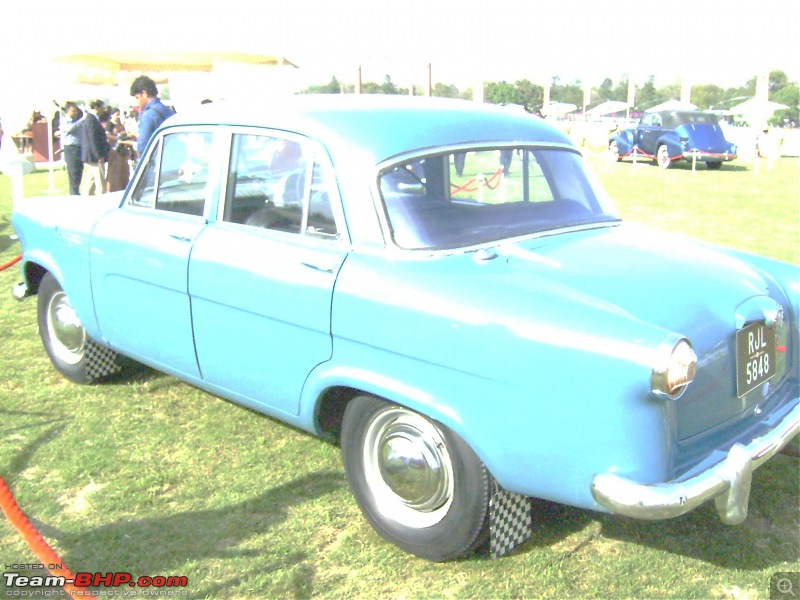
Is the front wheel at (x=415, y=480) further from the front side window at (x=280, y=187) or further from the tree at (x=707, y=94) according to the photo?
the tree at (x=707, y=94)

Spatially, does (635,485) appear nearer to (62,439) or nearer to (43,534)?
(43,534)

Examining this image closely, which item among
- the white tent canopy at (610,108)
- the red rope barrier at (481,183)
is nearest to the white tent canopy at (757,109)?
the white tent canopy at (610,108)

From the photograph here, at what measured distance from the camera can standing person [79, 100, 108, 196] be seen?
440 inches

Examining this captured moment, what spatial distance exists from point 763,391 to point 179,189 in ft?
9.60

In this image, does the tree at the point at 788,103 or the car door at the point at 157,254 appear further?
the tree at the point at 788,103

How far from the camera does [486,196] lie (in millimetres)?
3625

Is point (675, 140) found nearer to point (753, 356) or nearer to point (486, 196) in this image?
point (486, 196)

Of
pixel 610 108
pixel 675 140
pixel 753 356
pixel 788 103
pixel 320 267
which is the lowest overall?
pixel 753 356

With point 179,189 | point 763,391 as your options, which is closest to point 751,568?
point 763,391

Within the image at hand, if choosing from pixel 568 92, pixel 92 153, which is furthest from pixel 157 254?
pixel 568 92

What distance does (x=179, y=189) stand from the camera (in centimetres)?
419

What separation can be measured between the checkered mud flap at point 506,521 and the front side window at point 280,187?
4.06 feet

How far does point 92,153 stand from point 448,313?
9.76 metres

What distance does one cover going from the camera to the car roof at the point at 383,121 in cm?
338
